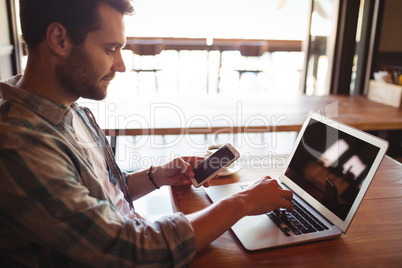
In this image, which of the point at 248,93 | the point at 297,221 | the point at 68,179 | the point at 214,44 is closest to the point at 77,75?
the point at 68,179

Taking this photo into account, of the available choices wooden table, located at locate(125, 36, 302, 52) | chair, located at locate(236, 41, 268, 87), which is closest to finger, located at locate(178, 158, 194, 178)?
chair, located at locate(236, 41, 268, 87)

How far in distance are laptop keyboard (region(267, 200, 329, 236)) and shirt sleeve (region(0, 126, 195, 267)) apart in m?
0.27

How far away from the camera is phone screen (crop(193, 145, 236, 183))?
105cm

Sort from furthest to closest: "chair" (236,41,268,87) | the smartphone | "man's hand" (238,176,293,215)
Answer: "chair" (236,41,268,87) < the smartphone < "man's hand" (238,176,293,215)

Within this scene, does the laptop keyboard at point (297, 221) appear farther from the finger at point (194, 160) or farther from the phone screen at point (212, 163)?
the finger at point (194, 160)

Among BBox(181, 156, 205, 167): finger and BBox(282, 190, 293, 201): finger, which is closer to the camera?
BBox(282, 190, 293, 201): finger

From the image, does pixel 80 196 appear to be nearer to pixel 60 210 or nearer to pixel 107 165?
pixel 60 210

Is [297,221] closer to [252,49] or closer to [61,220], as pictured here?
[61,220]

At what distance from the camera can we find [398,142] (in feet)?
7.86

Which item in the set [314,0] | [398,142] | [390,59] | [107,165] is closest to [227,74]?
[314,0]

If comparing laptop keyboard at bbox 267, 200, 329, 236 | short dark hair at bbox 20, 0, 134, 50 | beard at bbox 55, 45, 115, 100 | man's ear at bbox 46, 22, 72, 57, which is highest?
short dark hair at bbox 20, 0, 134, 50

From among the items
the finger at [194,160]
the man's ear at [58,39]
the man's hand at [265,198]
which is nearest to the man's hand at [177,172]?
the finger at [194,160]

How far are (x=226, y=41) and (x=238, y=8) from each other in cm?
129

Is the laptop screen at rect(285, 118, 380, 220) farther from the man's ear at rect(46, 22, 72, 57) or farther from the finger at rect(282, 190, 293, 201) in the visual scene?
the man's ear at rect(46, 22, 72, 57)
